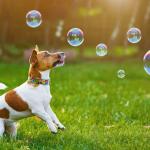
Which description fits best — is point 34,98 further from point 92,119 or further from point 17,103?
point 92,119

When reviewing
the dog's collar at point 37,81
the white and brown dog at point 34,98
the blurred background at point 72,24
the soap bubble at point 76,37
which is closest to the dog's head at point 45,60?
the white and brown dog at point 34,98

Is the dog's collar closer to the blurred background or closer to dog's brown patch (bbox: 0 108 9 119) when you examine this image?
dog's brown patch (bbox: 0 108 9 119)

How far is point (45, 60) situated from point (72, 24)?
1940 cm

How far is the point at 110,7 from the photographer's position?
2714 cm

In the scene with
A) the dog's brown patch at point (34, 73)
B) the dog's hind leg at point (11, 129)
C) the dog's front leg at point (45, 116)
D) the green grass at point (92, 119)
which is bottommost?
the green grass at point (92, 119)

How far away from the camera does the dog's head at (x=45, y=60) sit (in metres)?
6.61

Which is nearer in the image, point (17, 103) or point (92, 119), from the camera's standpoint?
point (17, 103)

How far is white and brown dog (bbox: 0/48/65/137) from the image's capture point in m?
6.46

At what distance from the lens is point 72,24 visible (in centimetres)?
2591

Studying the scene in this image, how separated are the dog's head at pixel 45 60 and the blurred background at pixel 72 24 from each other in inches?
589

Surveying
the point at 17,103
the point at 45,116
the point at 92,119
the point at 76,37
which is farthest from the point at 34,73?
the point at 76,37

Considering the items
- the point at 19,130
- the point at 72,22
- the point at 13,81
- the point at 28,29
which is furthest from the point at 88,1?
the point at 19,130

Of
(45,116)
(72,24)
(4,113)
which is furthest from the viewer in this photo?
(72,24)

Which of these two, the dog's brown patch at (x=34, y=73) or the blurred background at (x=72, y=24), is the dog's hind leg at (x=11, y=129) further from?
the blurred background at (x=72, y=24)
